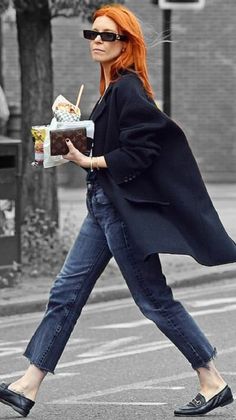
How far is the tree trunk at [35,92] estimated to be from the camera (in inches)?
518

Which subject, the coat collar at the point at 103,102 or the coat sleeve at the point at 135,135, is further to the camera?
the coat collar at the point at 103,102

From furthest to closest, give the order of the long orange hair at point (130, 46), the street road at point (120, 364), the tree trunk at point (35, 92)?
the tree trunk at point (35, 92), the street road at point (120, 364), the long orange hair at point (130, 46)

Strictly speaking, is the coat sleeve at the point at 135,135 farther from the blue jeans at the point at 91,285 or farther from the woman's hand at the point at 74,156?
the blue jeans at the point at 91,285

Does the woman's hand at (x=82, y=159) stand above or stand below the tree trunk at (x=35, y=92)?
above

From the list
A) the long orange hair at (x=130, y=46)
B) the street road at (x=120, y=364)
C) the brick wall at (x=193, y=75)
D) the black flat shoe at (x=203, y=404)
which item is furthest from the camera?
the brick wall at (x=193, y=75)

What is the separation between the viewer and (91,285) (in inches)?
271

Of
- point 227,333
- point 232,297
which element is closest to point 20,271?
point 232,297

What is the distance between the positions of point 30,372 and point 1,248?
529cm

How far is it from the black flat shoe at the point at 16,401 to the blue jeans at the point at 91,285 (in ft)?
0.55

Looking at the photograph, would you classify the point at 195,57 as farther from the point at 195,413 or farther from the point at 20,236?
the point at 195,413

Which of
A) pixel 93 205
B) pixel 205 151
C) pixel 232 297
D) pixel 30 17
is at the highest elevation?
pixel 93 205

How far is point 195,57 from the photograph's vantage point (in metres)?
23.8

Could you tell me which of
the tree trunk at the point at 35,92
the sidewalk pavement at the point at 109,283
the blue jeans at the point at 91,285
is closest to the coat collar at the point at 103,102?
the blue jeans at the point at 91,285

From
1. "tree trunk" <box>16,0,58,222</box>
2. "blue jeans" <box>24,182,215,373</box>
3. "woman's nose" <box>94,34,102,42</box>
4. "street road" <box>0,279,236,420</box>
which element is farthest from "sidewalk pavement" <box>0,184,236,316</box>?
"woman's nose" <box>94,34,102,42</box>
